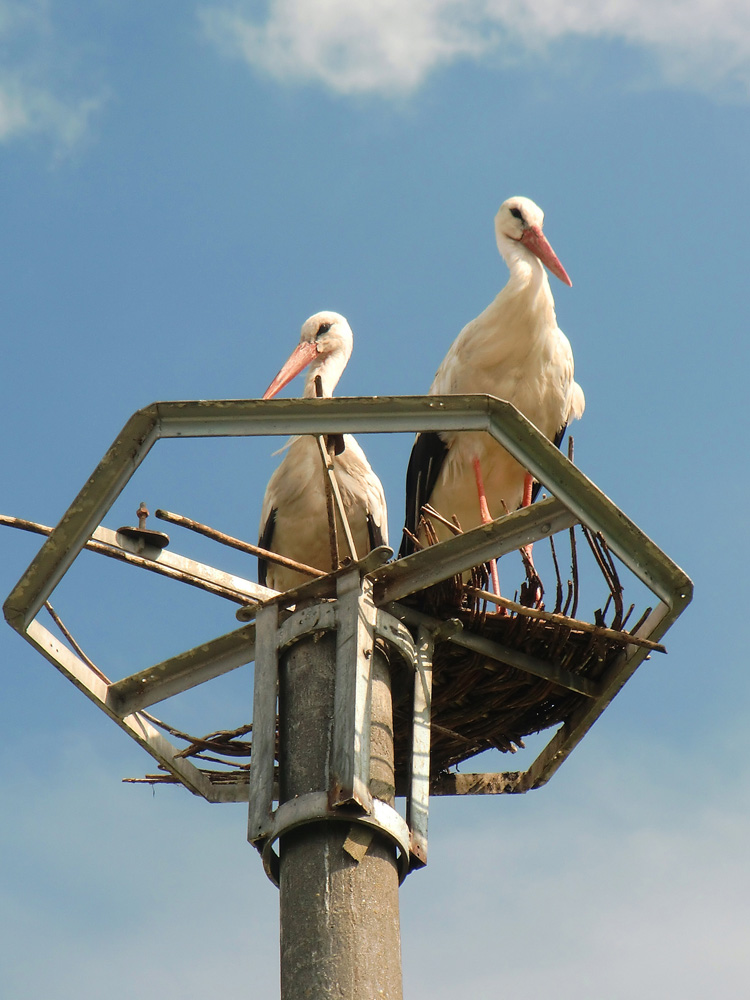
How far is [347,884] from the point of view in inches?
159

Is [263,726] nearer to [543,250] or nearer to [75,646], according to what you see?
[75,646]

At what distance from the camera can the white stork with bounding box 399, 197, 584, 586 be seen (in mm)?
8953

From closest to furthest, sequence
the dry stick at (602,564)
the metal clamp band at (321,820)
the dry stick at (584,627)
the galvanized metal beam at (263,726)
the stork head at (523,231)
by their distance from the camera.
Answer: the metal clamp band at (321,820), the galvanized metal beam at (263,726), the dry stick at (584,627), the dry stick at (602,564), the stork head at (523,231)

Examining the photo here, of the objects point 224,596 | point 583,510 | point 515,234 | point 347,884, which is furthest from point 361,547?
point 347,884

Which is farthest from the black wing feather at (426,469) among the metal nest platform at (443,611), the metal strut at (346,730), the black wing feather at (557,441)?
the metal strut at (346,730)

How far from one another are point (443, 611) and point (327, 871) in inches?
54.8

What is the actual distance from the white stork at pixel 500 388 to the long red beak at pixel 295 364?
3.62 ft

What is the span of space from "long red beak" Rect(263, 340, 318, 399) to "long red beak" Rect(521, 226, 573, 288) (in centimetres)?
167

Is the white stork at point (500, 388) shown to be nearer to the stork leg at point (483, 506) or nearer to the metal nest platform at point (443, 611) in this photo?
the stork leg at point (483, 506)

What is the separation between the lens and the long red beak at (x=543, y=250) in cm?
955

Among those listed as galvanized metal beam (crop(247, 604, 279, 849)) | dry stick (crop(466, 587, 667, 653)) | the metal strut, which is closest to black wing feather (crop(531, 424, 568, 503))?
dry stick (crop(466, 587, 667, 653))

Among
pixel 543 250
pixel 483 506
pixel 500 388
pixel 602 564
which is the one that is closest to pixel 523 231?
pixel 543 250

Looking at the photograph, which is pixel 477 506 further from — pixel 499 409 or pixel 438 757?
pixel 499 409

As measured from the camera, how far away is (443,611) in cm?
526
